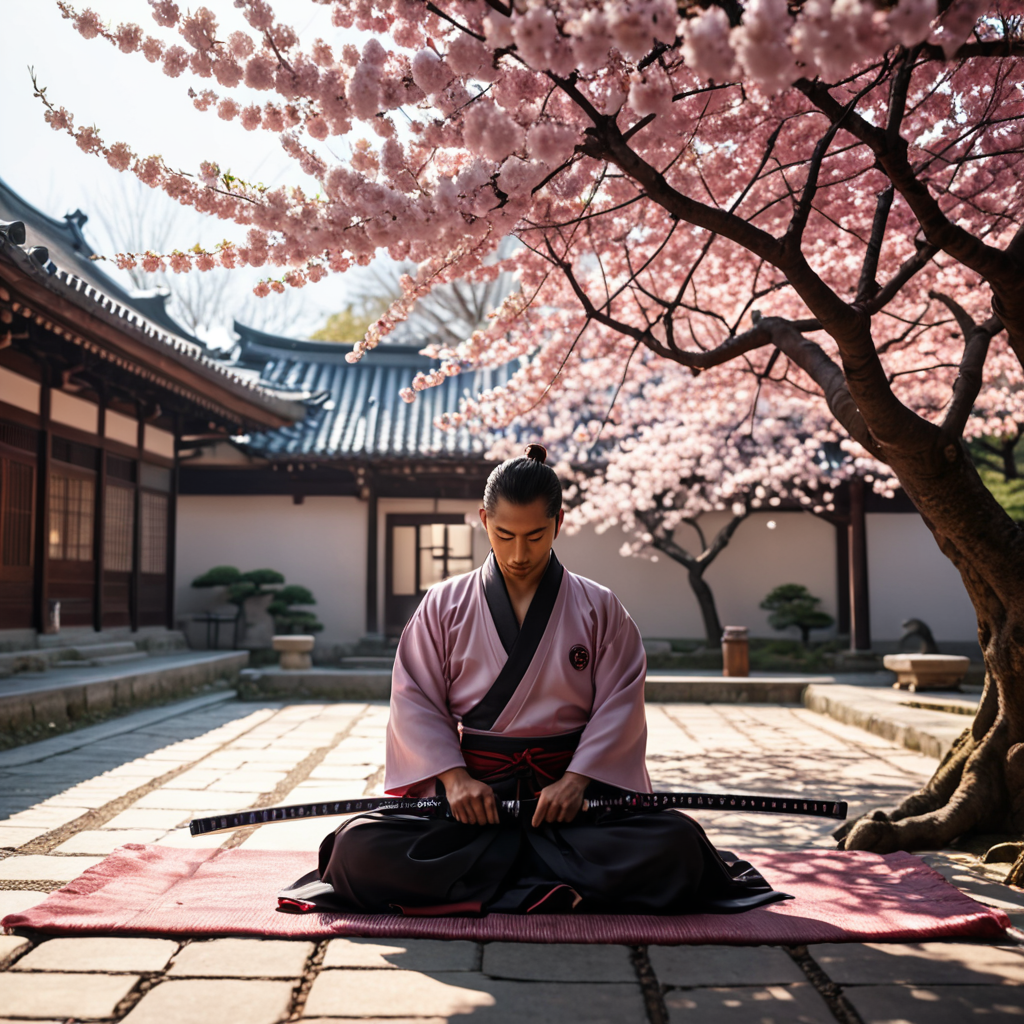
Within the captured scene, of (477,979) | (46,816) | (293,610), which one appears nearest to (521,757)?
(477,979)

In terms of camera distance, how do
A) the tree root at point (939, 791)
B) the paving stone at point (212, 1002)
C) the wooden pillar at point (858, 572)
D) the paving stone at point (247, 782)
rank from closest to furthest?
1. the paving stone at point (212, 1002)
2. the tree root at point (939, 791)
3. the paving stone at point (247, 782)
4. the wooden pillar at point (858, 572)

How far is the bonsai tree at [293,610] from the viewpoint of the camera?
44.0ft

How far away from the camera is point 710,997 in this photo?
2162 mm

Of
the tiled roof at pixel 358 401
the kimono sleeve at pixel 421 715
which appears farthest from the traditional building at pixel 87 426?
the kimono sleeve at pixel 421 715

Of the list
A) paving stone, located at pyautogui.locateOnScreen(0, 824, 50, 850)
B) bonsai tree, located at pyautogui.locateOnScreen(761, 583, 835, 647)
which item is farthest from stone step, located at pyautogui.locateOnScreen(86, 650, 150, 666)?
bonsai tree, located at pyautogui.locateOnScreen(761, 583, 835, 647)

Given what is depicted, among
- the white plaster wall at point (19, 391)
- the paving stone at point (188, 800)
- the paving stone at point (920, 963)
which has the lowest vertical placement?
the paving stone at point (188, 800)

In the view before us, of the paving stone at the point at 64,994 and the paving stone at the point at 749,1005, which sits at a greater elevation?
the paving stone at the point at 64,994

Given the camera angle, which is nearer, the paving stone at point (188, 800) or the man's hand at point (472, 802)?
the man's hand at point (472, 802)

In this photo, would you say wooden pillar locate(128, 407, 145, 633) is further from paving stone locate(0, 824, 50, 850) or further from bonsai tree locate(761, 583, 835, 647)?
bonsai tree locate(761, 583, 835, 647)

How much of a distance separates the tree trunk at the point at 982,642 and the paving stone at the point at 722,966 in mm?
1504

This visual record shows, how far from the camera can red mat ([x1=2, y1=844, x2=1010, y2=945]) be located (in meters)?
2.56

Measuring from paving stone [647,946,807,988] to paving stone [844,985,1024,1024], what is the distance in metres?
0.18

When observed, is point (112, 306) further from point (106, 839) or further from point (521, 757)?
point (521, 757)

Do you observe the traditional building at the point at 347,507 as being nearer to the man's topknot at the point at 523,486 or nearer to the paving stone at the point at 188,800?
the paving stone at the point at 188,800
